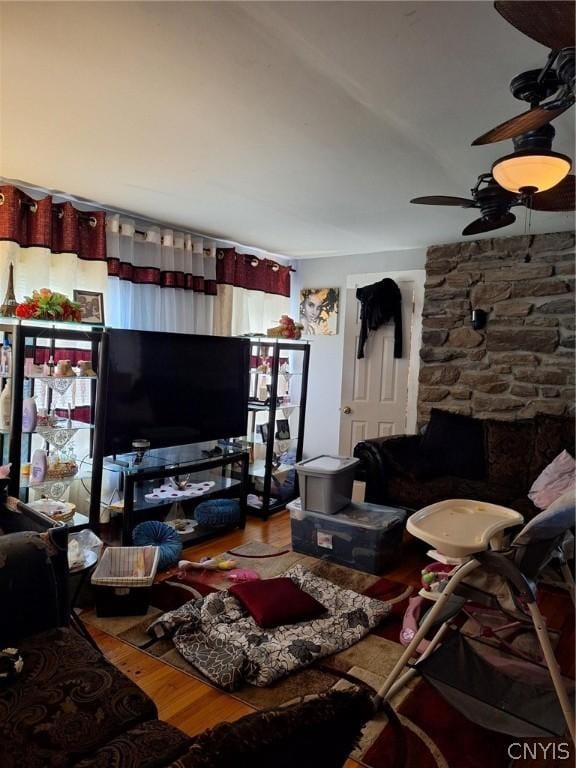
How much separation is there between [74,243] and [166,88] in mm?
1693

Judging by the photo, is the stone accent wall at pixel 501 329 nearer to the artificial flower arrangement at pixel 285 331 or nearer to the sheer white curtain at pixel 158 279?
the artificial flower arrangement at pixel 285 331

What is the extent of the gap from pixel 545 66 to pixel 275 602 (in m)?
2.45

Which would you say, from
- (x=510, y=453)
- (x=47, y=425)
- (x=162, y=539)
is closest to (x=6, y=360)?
(x=47, y=425)

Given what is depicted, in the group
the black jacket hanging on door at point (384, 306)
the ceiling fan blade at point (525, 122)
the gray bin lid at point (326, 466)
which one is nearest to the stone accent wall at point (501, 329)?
the black jacket hanging on door at point (384, 306)

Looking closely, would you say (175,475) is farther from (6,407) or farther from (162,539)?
(6,407)

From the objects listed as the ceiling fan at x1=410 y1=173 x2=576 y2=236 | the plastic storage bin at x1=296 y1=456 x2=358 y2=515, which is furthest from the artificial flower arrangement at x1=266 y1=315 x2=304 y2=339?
the ceiling fan at x1=410 y1=173 x2=576 y2=236

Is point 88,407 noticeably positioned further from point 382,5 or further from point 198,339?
point 382,5

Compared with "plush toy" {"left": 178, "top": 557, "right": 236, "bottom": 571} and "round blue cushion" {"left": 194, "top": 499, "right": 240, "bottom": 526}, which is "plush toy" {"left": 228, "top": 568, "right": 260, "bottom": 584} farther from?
"round blue cushion" {"left": 194, "top": 499, "right": 240, "bottom": 526}

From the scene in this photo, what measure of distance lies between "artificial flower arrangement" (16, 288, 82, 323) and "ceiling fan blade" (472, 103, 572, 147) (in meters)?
2.13

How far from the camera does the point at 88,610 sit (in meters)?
2.56

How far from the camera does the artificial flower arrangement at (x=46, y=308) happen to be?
2.54 metres

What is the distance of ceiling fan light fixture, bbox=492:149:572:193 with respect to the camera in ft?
5.32

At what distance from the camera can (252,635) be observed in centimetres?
229

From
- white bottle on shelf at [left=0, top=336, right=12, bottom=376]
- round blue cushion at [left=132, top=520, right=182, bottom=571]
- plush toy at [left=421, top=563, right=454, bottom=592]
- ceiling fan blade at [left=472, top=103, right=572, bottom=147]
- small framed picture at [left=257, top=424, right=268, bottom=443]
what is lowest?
round blue cushion at [left=132, top=520, right=182, bottom=571]
